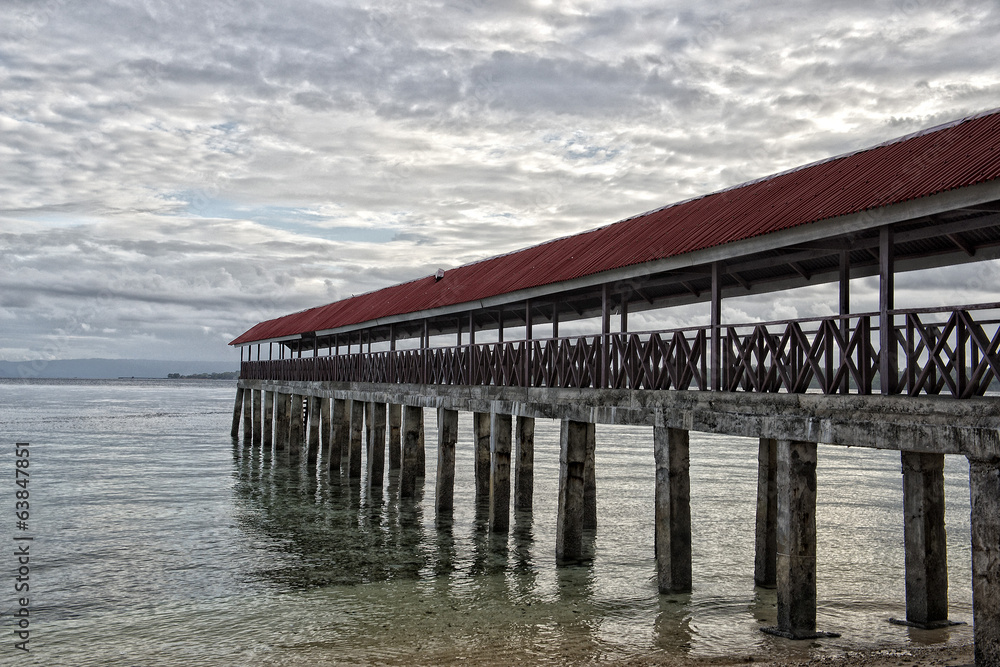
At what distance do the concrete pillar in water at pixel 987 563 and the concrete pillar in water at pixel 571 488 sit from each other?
7291 mm

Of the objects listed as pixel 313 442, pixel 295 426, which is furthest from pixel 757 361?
pixel 295 426

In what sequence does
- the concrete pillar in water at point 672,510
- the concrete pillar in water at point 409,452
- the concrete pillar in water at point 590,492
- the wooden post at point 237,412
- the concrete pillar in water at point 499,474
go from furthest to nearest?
1. the wooden post at point 237,412
2. the concrete pillar in water at point 409,452
3. the concrete pillar in water at point 590,492
4. the concrete pillar in water at point 499,474
5. the concrete pillar in water at point 672,510

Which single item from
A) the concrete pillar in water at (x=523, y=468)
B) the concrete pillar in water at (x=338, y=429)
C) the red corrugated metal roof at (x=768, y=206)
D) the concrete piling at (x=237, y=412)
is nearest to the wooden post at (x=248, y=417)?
the concrete piling at (x=237, y=412)

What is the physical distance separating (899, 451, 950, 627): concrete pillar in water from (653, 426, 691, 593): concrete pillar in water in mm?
2939

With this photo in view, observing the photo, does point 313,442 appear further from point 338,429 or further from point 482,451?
point 482,451

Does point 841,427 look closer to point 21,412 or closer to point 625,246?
point 625,246

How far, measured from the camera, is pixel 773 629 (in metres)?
10.8

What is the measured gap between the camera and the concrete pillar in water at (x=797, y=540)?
10.0 m

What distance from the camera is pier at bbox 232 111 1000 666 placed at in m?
8.75

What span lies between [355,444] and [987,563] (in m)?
21.1

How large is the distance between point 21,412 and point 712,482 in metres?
69.6

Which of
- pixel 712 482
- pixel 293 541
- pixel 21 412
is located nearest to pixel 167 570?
pixel 293 541

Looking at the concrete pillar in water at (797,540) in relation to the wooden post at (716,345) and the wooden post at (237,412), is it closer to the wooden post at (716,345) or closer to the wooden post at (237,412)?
the wooden post at (716,345)

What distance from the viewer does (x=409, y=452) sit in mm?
22844
